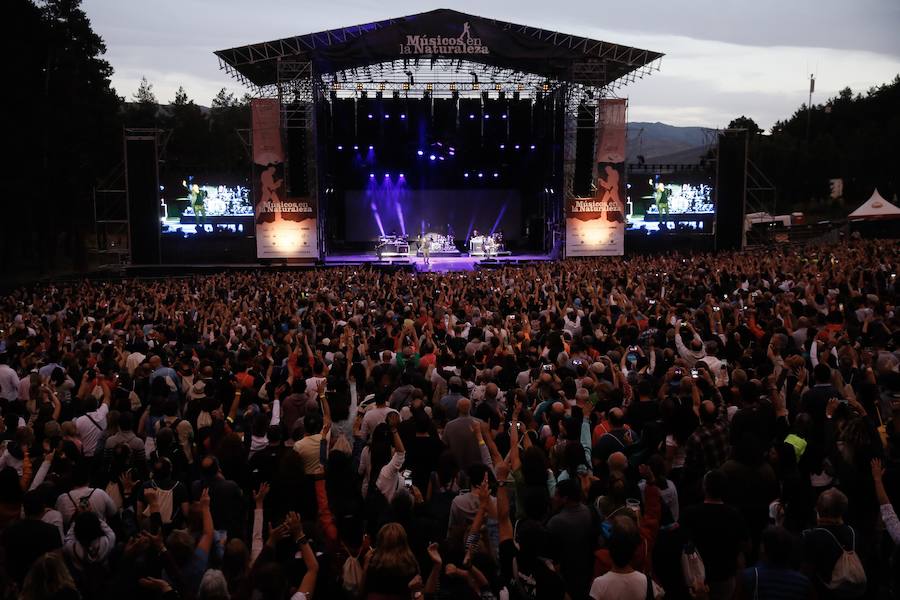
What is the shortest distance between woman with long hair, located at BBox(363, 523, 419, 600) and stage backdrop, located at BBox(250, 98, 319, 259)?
23725mm

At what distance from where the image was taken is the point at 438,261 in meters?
28.6

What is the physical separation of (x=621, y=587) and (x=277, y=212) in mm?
24250

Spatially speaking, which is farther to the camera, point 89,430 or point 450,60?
point 450,60

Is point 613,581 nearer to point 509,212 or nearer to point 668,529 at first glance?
point 668,529

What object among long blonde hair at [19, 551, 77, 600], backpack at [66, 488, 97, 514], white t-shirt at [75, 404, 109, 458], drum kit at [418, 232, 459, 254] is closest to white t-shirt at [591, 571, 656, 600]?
long blonde hair at [19, 551, 77, 600]

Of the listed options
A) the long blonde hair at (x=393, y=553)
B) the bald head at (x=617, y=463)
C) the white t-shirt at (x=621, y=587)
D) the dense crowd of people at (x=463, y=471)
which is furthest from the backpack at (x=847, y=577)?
the long blonde hair at (x=393, y=553)

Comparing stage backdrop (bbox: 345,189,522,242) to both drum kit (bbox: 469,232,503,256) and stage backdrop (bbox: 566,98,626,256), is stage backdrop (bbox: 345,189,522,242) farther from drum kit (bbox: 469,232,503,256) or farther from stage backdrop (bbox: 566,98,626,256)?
stage backdrop (bbox: 566,98,626,256)

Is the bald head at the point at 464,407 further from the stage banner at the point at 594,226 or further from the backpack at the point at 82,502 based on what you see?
the stage banner at the point at 594,226

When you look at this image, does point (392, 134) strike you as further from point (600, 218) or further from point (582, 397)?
point (582, 397)

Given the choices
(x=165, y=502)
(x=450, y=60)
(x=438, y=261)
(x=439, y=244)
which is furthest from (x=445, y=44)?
(x=165, y=502)

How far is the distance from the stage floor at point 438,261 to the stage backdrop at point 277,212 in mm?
1558

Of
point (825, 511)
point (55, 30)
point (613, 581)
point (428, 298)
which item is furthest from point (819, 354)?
point (55, 30)

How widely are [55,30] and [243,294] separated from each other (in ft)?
82.0

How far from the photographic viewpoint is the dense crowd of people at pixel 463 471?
3.45 m
